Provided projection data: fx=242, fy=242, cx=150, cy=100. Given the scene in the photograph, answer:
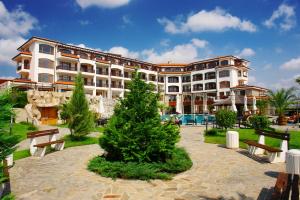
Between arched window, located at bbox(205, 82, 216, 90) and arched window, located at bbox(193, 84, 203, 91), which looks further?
arched window, located at bbox(193, 84, 203, 91)

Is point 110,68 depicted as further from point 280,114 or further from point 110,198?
point 110,198

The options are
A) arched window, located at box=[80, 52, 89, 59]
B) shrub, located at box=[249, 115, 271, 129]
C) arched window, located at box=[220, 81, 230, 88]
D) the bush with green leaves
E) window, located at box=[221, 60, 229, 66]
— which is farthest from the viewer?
window, located at box=[221, 60, 229, 66]

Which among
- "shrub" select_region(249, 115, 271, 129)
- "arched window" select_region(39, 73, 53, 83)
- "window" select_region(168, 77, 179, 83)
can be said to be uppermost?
"window" select_region(168, 77, 179, 83)

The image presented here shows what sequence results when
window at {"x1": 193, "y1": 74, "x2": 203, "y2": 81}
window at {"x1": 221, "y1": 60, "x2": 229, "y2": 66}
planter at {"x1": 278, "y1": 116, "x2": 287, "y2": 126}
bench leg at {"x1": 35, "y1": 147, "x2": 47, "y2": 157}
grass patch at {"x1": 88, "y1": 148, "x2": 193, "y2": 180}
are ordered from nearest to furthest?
grass patch at {"x1": 88, "y1": 148, "x2": 193, "y2": 180}
bench leg at {"x1": 35, "y1": 147, "x2": 47, "y2": 157}
planter at {"x1": 278, "y1": 116, "x2": 287, "y2": 126}
window at {"x1": 221, "y1": 60, "x2": 229, "y2": 66}
window at {"x1": 193, "y1": 74, "x2": 203, "y2": 81}

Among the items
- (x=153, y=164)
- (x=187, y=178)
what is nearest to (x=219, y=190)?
(x=187, y=178)

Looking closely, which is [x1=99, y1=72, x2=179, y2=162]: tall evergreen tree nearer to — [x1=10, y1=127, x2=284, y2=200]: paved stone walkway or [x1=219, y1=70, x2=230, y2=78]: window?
[x1=10, y1=127, x2=284, y2=200]: paved stone walkway

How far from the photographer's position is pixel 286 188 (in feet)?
15.4

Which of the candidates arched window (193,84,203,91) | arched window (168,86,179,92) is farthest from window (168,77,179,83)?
arched window (193,84,203,91)

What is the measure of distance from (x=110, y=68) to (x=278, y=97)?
1445 inches

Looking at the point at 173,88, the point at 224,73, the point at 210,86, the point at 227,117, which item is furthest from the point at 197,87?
the point at 227,117

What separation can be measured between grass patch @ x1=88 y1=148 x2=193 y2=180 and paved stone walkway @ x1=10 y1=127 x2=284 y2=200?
0.72ft

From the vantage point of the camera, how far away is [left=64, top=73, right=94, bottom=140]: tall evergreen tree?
615 inches

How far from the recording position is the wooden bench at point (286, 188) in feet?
14.3

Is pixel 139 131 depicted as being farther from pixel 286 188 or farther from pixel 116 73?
pixel 116 73
